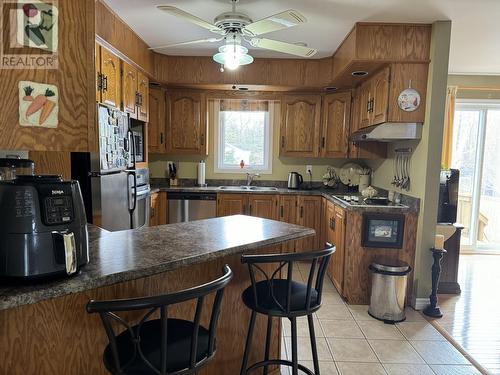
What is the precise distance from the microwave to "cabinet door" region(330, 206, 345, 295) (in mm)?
2157

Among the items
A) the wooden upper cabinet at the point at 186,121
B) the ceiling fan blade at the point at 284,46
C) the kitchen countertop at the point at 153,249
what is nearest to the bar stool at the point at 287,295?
the kitchen countertop at the point at 153,249

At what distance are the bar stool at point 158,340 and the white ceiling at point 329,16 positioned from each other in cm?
237

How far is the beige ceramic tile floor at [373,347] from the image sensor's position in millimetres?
2295

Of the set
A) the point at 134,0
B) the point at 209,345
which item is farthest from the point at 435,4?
the point at 209,345

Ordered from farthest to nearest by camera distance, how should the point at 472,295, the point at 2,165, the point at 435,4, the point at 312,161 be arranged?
the point at 312,161, the point at 472,295, the point at 435,4, the point at 2,165

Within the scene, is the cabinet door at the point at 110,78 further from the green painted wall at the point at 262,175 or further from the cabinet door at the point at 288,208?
the cabinet door at the point at 288,208

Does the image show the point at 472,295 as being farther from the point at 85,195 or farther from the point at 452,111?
the point at 85,195

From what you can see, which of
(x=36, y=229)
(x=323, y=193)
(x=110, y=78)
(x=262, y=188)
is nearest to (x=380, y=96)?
(x=323, y=193)

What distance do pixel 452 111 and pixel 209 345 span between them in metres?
4.83

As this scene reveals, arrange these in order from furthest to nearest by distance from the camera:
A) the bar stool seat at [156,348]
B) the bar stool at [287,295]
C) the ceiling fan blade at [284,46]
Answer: the ceiling fan blade at [284,46] → the bar stool at [287,295] → the bar stool seat at [156,348]

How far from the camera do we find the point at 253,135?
5082 millimetres

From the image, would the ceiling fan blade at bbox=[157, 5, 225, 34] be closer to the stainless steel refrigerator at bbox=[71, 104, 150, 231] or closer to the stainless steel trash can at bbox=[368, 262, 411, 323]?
the stainless steel refrigerator at bbox=[71, 104, 150, 231]

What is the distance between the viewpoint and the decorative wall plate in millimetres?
3180

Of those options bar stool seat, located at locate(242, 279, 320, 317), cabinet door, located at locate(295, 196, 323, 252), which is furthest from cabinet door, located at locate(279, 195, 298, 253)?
bar stool seat, located at locate(242, 279, 320, 317)
